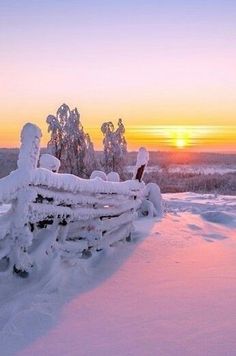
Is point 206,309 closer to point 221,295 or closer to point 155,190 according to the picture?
point 221,295

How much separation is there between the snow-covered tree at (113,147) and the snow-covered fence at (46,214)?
79.3 ft

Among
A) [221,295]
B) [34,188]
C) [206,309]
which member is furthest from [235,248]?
[34,188]

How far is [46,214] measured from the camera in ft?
16.2

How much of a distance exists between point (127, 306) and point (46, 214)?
135cm

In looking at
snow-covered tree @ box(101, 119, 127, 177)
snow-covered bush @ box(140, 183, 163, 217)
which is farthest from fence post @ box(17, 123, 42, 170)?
snow-covered tree @ box(101, 119, 127, 177)

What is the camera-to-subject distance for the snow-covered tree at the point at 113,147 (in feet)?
100

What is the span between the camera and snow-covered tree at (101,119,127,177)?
30.6 meters

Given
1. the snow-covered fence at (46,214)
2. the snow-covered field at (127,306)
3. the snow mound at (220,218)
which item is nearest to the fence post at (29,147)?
the snow-covered fence at (46,214)

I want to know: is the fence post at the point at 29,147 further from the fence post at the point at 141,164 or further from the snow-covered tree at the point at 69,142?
the snow-covered tree at the point at 69,142

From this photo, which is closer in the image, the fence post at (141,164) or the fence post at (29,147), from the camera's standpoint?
the fence post at (29,147)

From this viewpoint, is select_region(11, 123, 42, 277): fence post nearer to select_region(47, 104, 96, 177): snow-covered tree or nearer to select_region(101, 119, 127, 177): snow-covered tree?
select_region(47, 104, 96, 177): snow-covered tree

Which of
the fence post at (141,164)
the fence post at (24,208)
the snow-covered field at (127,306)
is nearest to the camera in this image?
the snow-covered field at (127,306)

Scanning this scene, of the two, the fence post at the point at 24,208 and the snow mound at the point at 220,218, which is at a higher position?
the fence post at the point at 24,208

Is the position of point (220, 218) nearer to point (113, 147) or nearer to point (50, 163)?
point (50, 163)
